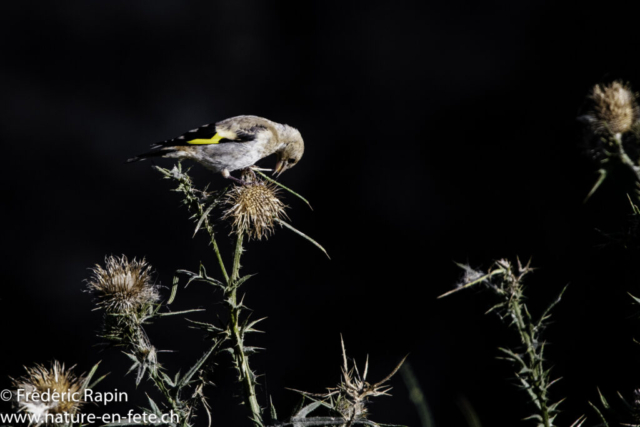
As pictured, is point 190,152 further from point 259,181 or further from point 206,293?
point 206,293

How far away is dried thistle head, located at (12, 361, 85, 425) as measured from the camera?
856 mm

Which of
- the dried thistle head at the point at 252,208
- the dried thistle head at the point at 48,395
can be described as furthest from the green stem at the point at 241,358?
the dried thistle head at the point at 48,395

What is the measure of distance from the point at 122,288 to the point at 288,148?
41.5 inches

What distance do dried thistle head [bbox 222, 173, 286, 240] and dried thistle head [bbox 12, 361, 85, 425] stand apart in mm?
416

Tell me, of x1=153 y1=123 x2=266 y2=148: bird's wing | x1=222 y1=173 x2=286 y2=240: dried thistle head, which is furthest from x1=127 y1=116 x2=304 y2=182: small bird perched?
x1=222 y1=173 x2=286 y2=240: dried thistle head

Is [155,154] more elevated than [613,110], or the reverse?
[155,154]

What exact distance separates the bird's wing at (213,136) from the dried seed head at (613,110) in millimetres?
1127

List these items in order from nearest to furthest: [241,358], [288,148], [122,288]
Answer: [241,358] → [122,288] → [288,148]

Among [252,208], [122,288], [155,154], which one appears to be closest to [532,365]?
[252,208]

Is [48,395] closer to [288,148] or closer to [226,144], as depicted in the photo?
[226,144]

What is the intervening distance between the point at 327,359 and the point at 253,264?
0.54 meters

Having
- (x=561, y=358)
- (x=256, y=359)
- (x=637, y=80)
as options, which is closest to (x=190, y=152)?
(x=256, y=359)

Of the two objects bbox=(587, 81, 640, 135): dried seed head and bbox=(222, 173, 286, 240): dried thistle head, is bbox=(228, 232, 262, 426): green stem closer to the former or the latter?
bbox=(222, 173, 286, 240): dried thistle head

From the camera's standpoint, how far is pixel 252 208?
3.93ft
